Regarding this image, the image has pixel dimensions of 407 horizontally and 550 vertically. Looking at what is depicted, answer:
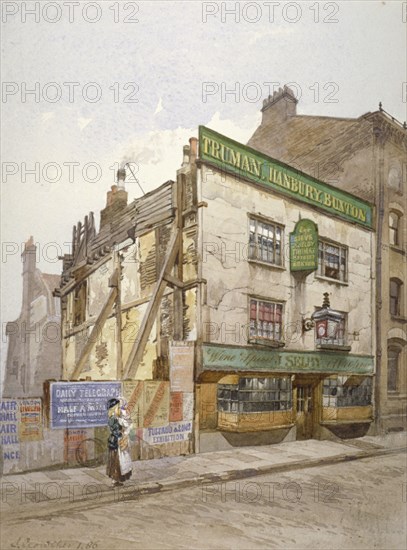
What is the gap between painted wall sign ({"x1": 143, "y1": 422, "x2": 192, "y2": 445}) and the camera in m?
4.22

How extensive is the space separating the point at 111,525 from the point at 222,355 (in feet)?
4.43

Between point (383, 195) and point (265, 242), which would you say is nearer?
point (265, 242)

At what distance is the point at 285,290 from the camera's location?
470cm

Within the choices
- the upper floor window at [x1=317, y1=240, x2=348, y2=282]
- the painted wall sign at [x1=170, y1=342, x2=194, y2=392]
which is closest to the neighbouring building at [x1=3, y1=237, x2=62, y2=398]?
the painted wall sign at [x1=170, y1=342, x2=194, y2=392]

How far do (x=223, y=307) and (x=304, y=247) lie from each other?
3.03 ft

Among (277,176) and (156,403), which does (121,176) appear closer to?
(277,176)

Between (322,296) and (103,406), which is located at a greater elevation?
(322,296)

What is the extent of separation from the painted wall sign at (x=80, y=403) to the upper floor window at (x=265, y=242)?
1.44m

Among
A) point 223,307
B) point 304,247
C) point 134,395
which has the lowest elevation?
point 134,395

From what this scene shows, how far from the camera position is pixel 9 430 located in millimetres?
3881

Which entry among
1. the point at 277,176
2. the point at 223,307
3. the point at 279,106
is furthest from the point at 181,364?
the point at 279,106

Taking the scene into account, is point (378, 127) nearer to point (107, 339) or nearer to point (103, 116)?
point (103, 116)

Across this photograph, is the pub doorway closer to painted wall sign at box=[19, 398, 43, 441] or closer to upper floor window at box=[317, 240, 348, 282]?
upper floor window at box=[317, 240, 348, 282]

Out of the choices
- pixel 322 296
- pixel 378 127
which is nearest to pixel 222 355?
pixel 322 296
